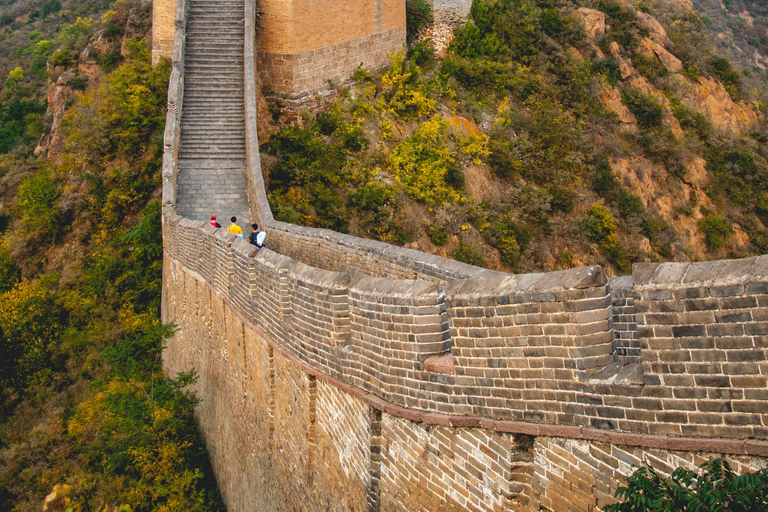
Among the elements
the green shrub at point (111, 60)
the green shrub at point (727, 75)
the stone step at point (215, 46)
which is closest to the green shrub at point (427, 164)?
the stone step at point (215, 46)

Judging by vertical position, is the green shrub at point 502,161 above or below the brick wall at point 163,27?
below

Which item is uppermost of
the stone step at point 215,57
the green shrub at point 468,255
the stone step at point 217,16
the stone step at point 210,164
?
the stone step at point 217,16

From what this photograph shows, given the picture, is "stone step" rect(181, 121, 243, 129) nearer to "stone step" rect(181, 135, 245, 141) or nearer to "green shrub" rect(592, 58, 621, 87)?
"stone step" rect(181, 135, 245, 141)

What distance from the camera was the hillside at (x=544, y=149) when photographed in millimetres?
19109

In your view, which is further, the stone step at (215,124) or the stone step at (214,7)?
the stone step at (214,7)

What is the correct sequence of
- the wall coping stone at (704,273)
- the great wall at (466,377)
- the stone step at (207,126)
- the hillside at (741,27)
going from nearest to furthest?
1. the wall coping stone at (704,273)
2. the great wall at (466,377)
3. the stone step at (207,126)
4. the hillside at (741,27)

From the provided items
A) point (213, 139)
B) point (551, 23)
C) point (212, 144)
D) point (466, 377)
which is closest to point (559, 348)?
point (466, 377)

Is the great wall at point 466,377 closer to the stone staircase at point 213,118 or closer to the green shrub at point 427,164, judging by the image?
the stone staircase at point 213,118

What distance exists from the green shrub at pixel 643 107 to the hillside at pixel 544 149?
2.1 inches

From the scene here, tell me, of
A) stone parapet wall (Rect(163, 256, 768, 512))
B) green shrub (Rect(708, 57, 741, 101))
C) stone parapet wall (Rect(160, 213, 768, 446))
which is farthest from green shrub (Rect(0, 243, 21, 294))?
green shrub (Rect(708, 57, 741, 101))

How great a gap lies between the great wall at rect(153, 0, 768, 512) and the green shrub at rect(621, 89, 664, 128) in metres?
19.6

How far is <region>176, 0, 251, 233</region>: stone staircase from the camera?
646 inches

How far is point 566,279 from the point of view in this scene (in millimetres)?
3498

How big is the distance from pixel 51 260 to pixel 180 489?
401 inches
